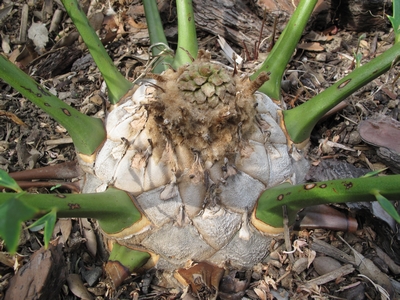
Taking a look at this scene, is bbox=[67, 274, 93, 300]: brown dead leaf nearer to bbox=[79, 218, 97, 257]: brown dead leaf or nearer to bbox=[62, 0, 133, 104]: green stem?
bbox=[79, 218, 97, 257]: brown dead leaf

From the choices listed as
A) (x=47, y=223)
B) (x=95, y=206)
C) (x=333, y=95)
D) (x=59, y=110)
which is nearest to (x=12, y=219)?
(x=47, y=223)

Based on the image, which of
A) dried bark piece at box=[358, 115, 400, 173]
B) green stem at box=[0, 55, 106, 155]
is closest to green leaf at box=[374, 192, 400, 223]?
dried bark piece at box=[358, 115, 400, 173]

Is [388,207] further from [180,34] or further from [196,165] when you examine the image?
[180,34]

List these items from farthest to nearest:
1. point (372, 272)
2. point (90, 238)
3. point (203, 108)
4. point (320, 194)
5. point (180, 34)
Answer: point (180, 34) → point (90, 238) → point (372, 272) → point (203, 108) → point (320, 194)

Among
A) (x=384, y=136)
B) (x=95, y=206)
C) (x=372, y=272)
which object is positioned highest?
(x=95, y=206)

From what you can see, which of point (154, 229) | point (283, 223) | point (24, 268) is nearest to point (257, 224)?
point (283, 223)

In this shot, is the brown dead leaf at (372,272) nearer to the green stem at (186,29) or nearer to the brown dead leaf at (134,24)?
the green stem at (186,29)

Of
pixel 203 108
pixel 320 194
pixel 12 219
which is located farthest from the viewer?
pixel 203 108
